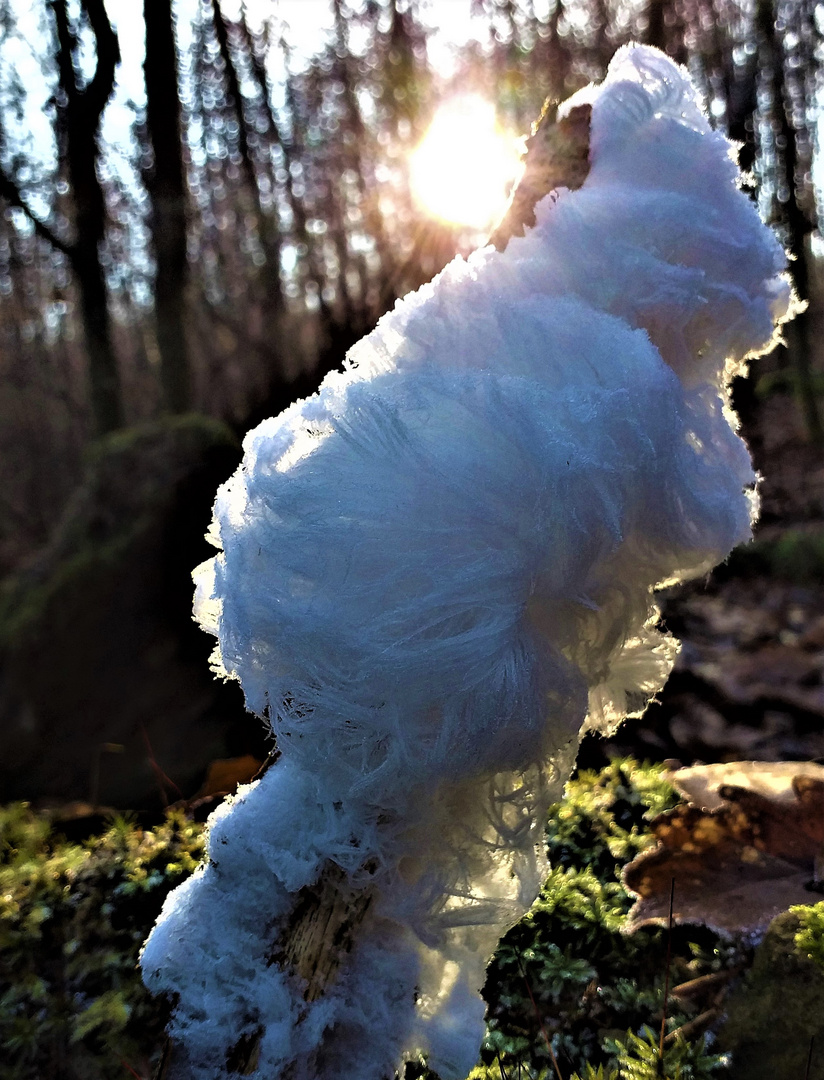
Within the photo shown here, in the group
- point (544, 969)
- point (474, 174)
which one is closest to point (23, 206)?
point (474, 174)

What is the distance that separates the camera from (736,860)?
146cm

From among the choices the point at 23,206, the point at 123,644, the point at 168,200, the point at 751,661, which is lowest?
the point at 751,661

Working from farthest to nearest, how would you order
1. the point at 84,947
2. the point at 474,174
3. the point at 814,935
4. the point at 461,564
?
1. the point at 474,174
2. the point at 84,947
3. the point at 814,935
4. the point at 461,564

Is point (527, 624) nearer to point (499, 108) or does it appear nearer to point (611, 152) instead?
point (611, 152)

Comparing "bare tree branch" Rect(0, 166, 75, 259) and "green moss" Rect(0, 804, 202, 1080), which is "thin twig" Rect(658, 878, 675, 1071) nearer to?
"green moss" Rect(0, 804, 202, 1080)

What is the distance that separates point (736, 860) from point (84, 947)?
1.40 metres

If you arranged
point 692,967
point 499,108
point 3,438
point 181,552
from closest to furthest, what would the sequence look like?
1. point 692,967
2. point 181,552
3. point 499,108
4. point 3,438

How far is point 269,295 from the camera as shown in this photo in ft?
25.0

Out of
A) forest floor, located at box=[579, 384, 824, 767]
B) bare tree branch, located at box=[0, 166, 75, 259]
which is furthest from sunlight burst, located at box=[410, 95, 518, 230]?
bare tree branch, located at box=[0, 166, 75, 259]

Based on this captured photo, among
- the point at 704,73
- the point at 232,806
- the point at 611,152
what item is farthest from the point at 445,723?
the point at 704,73

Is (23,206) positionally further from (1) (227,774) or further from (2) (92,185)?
(1) (227,774)

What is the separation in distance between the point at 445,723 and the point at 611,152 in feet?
2.44

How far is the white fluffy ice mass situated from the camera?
2.66 ft

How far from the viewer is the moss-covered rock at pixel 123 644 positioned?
3.39m
